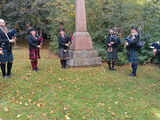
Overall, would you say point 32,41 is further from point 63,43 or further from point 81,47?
point 81,47

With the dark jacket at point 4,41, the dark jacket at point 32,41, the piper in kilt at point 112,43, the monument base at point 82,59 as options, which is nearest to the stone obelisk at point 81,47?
the monument base at point 82,59

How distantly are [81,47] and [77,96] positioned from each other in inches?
145

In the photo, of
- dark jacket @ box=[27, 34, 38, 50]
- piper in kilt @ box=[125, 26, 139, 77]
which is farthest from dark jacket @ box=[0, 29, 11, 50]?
piper in kilt @ box=[125, 26, 139, 77]

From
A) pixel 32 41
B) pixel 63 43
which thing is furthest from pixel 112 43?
pixel 32 41

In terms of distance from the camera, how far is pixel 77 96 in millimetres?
5266

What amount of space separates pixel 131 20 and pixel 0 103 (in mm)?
9489

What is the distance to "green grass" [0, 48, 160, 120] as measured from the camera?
4242mm

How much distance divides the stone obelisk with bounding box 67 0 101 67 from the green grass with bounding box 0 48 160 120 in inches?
38.8

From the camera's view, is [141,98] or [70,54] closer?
[141,98]

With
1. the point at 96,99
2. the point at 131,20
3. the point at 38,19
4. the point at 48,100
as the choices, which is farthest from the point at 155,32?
the point at 38,19

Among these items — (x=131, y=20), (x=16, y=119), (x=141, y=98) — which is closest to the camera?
(x=16, y=119)

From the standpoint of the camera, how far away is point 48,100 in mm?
4973

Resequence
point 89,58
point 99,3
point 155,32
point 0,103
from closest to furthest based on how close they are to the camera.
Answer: point 0,103 → point 89,58 → point 155,32 → point 99,3

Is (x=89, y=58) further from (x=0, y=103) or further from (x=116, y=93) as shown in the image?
(x=0, y=103)
